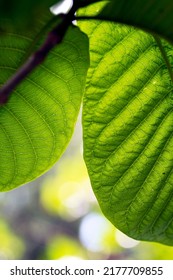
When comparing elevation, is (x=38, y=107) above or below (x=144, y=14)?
below

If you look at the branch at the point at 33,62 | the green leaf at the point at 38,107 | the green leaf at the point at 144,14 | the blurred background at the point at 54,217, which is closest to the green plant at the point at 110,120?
the green leaf at the point at 38,107

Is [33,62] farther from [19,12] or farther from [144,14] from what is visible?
[144,14]

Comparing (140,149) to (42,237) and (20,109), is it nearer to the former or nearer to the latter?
(20,109)

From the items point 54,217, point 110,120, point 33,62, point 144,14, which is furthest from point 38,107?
point 54,217

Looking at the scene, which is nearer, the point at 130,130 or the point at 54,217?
the point at 130,130

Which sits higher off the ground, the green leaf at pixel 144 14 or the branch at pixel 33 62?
the green leaf at pixel 144 14

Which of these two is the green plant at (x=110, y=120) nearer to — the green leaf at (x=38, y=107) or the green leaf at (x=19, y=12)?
the green leaf at (x=38, y=107)

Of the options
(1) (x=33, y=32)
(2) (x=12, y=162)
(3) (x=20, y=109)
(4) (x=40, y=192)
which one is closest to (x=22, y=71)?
(1) (x=33, y=32)
